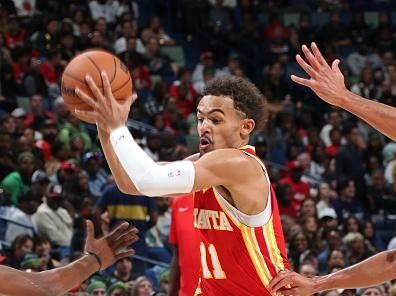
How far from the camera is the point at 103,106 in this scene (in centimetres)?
446

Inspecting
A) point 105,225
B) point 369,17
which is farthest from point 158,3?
point 105,225

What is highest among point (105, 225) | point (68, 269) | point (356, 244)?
point (68, 269)

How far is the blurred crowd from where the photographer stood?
1051 centimetres

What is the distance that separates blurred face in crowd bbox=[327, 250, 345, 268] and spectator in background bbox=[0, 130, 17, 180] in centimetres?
357

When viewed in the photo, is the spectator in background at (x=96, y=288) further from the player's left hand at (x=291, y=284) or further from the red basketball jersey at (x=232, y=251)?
the player's left hand at (x=291, y=284)

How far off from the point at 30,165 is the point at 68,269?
20.6 ft

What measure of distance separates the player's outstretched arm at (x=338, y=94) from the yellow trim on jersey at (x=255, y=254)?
2.47 ft

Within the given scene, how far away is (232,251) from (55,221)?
576cm

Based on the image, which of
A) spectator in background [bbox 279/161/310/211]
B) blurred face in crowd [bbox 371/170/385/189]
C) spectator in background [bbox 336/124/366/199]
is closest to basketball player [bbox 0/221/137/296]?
spectator in background [bbox 279/161/310/211]

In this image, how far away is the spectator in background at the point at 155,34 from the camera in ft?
→ 53.5

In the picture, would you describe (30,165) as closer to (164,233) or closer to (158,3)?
(164,233)

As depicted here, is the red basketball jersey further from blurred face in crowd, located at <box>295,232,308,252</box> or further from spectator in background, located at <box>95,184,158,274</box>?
blurred face in crowd, located at <box>295,232,308,252</box>

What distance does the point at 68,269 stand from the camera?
5035 mm

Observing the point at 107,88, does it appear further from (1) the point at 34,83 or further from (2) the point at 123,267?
(1) the point at 34,83
